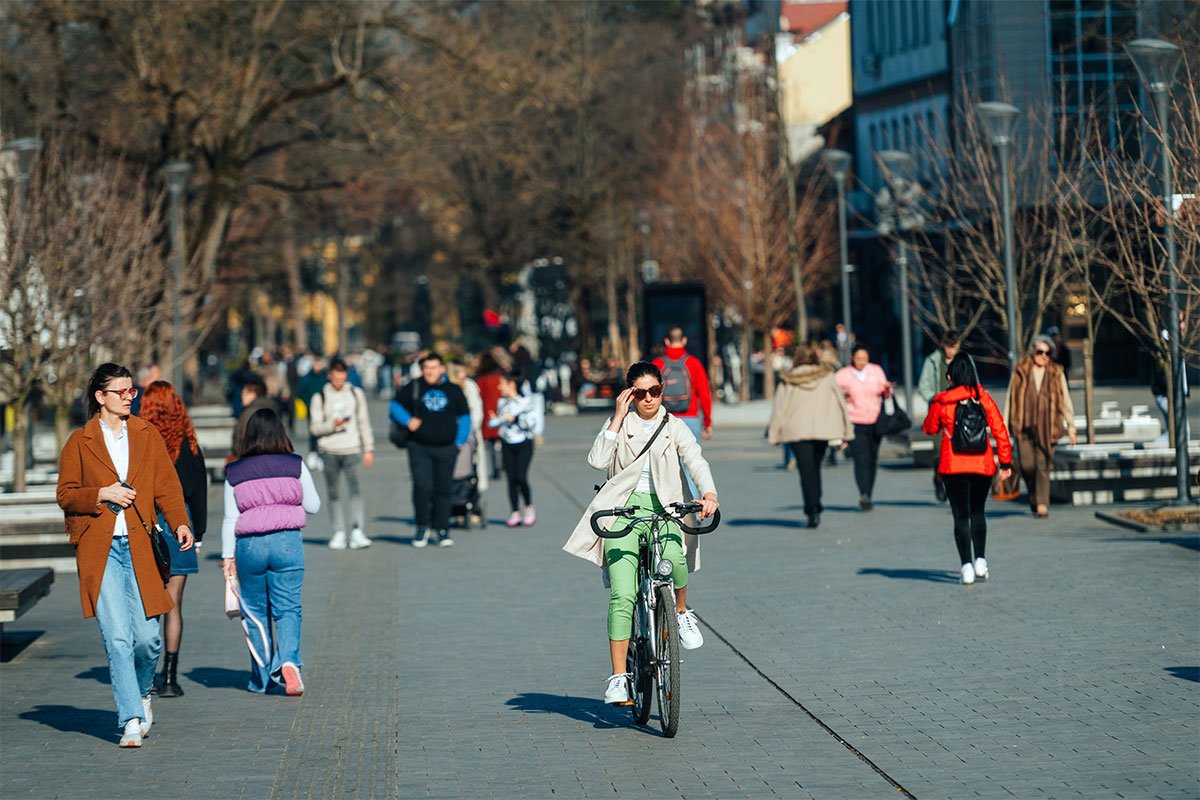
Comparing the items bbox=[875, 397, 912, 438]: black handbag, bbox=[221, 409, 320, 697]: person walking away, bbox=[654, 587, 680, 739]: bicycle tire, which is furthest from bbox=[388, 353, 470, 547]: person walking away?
bbox=[654, 587, 680, 739]: bicycle tire

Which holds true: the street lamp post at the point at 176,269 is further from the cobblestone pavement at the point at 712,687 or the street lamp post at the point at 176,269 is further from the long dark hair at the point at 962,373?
the long dark hair at the point at 962,373

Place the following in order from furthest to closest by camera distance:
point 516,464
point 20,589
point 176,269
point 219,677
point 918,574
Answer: point 176,269 < point 516,464 < point 918,574 < point 20,589 < point 219,677

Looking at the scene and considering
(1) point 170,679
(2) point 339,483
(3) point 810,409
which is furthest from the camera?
(2) point 339,483

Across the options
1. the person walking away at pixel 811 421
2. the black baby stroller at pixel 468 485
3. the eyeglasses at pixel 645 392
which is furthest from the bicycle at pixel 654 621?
the black baby stroller at pixel 468 485

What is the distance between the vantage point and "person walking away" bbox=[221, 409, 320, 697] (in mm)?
10500

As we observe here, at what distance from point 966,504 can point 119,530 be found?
256 inches

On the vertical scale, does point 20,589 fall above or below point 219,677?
above

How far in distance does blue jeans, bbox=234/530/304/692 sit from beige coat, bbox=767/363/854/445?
8.20m

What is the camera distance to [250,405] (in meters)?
12.7

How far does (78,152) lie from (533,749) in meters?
24.1

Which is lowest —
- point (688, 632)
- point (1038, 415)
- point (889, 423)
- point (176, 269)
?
point (688, 632)

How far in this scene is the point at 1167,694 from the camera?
9359mm

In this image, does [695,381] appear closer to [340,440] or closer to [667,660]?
[340,440]

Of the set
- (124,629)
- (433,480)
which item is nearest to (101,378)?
(124,629)
